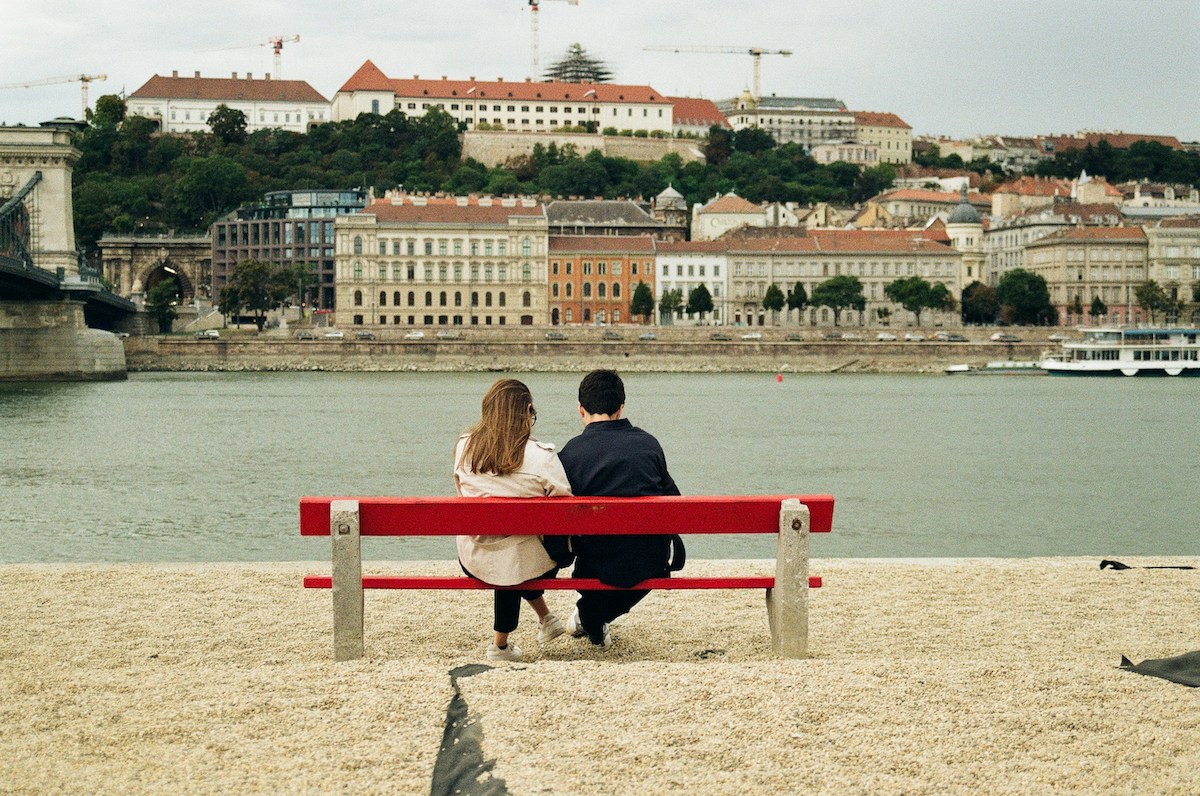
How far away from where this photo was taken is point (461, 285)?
68.5 m

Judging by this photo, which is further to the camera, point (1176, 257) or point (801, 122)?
point (801, 122)

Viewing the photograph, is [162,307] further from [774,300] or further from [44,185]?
[774,300]

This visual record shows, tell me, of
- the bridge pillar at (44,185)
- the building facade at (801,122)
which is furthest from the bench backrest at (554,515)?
the building facade at (801,122)

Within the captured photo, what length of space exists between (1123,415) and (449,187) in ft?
191

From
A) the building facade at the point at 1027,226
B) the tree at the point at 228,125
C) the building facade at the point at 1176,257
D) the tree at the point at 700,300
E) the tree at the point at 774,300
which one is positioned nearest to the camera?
the tree at the point at 700,300

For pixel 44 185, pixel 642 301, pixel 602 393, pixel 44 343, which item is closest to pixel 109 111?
pixel 642 301

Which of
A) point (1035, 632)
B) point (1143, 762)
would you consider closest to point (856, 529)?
point (1035, 632)

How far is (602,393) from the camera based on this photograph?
16.6ft

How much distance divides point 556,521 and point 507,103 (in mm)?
100369

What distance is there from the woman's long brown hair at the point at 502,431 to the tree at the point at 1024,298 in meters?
65.4

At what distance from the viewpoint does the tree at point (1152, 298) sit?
69.4 meters

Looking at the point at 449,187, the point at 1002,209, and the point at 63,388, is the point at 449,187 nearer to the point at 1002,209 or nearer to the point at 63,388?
the point at 1002,209

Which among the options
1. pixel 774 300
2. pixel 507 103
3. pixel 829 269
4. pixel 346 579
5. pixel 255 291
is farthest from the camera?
pixel 507 103

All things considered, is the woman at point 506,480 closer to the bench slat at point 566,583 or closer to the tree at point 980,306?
the bench slat at point 566,583
